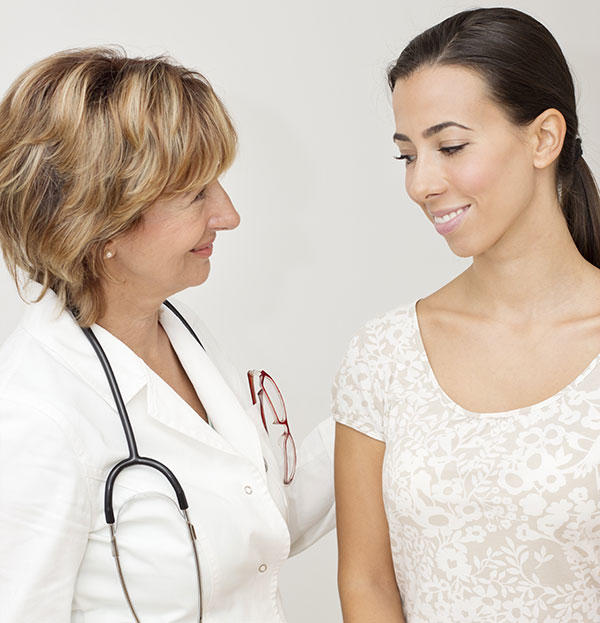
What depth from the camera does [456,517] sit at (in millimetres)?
1285

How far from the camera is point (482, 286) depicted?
1.38 m

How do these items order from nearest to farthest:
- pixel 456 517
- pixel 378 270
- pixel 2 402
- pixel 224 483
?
pixel 2 402 → pixel 456 517 → pixel 224 483 → pixel 378 270

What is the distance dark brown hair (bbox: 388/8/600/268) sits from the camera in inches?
48.6

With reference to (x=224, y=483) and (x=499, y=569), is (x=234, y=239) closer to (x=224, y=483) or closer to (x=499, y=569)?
(x=224, y=483)

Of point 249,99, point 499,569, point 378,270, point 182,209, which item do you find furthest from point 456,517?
point 249,99

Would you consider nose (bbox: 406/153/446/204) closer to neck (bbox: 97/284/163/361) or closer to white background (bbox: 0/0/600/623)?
neck (bbox: 97/284/163/361)

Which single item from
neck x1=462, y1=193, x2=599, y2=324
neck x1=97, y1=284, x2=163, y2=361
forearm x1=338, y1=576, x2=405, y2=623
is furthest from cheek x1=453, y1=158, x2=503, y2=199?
forearm x1=338, y1=576, x2=405, y2=623

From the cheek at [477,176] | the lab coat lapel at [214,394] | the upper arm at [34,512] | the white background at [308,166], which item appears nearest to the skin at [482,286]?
the cheek at [477,176]

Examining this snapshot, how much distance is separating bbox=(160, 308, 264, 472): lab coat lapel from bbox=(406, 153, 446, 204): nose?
19.0 inches

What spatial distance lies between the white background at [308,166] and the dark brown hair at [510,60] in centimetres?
81

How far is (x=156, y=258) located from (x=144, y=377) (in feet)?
0.58

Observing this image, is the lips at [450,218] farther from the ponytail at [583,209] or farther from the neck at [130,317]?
the neck at [130,317]

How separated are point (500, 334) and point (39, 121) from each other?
719 mm

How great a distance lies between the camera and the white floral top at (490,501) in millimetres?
1212
